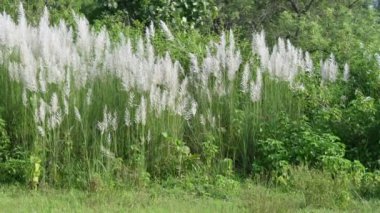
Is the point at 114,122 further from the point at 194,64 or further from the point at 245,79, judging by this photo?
the point at 245,79

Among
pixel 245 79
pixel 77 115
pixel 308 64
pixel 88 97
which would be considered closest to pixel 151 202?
pixel 77 115

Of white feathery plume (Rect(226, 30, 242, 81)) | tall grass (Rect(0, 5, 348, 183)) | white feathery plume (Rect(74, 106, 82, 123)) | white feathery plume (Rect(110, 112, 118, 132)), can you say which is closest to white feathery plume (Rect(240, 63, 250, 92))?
tall grass (Rect(0, 5, 348, 183))

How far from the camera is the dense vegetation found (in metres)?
7.52

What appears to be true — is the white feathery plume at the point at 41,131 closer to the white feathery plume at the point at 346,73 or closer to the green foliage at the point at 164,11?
the white feathery plume at the point at 346,73

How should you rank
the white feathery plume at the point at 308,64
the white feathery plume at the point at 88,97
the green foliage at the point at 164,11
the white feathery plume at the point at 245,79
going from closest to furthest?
Answer: the white feathery plume at the point at 88,97 → the white feathery plume at the point at 245,79 → the white feathery plume at the point at 308,64 → the green foliage at the point at 164,11

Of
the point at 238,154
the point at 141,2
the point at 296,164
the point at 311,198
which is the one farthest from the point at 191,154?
the point at 141,2

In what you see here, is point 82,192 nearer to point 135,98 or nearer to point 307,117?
point 135,98

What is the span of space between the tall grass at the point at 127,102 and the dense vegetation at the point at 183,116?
16mm

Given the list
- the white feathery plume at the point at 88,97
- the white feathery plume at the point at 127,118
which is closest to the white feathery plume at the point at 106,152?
the white feathery plume at the point at 127,118

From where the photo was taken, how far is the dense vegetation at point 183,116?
7520 mm

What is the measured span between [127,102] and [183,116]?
27.7 inches

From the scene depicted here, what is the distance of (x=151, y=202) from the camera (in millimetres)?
6766

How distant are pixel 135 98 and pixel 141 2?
519 cm

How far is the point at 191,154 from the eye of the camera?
8258 millimetres
